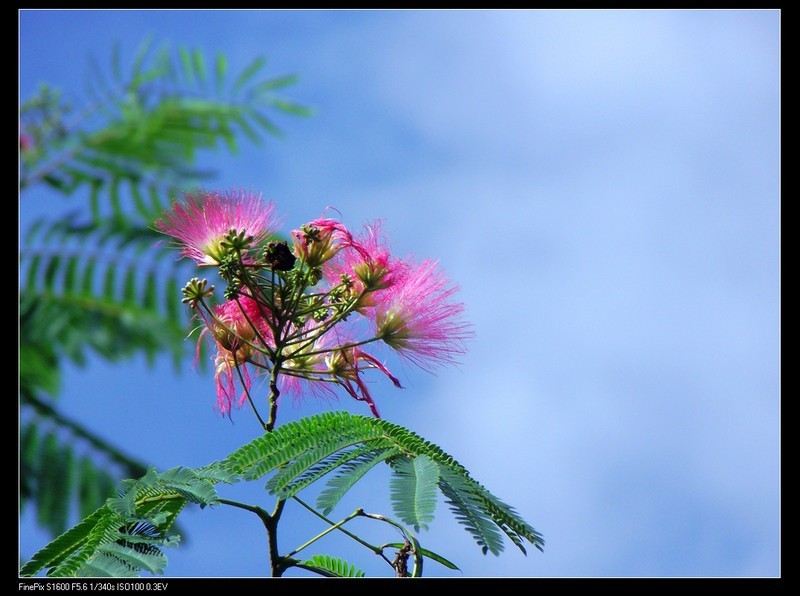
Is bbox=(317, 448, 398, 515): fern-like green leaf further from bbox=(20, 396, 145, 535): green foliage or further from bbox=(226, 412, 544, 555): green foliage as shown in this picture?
bbox=(20, 396, 145, 535): green foliage

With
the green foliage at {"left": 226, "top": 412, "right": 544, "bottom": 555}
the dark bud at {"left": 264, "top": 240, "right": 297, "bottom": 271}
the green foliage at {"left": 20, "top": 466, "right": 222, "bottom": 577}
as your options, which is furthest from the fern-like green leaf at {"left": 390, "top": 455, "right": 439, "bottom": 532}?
the dark bud at {"left": 264, "top": 240, "right": 297, "bottom": 271}

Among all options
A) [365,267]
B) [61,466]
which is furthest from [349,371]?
[61,466]

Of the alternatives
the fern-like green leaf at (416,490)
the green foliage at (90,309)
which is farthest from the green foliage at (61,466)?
the fern-like green leaf at (416,490)

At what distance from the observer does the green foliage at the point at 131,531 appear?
1.86 metres

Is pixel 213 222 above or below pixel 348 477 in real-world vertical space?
above

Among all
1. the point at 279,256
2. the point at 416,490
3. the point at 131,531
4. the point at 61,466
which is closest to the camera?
the point at 416,490

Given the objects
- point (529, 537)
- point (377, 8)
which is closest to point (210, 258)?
point (529, 537)

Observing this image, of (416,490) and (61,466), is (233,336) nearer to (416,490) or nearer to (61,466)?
(416,490)

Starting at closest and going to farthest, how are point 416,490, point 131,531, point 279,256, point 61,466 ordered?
point 416,490, point 131,531, point 279,256, point 61,466

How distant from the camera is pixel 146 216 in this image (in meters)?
5.45

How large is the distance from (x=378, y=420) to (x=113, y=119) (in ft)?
12.6

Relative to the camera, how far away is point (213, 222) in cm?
243

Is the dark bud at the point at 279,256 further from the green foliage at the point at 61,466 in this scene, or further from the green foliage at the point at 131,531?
the green foliage at the point at 61,466

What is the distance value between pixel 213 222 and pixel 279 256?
289 millimetres
